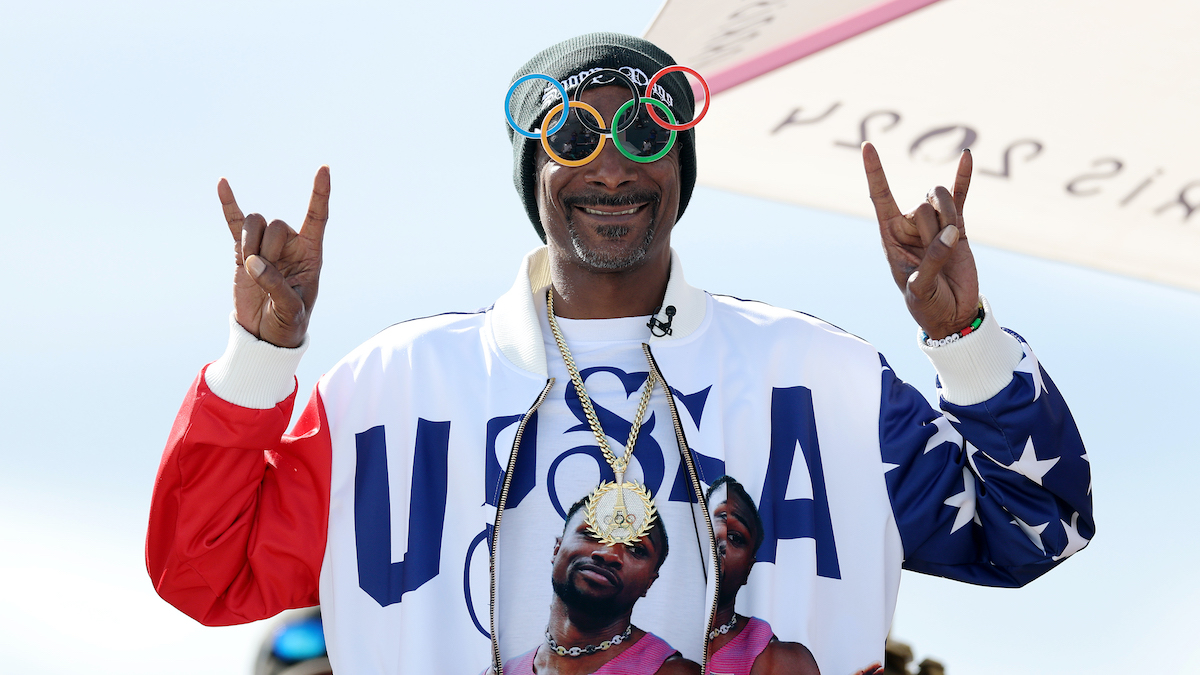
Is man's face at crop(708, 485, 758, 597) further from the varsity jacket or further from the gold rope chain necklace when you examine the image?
the gold rope chain necklace

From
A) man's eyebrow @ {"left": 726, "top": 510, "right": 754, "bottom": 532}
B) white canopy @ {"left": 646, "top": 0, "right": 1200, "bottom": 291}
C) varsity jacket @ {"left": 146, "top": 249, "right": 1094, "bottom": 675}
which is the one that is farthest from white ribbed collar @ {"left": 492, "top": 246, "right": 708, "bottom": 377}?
white canopy @ {"left": 646, "top": 0, "right": 1200, "bottom": 291}

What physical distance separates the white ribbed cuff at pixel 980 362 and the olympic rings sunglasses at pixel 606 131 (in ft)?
2.52

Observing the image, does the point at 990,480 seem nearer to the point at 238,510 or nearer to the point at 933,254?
the point at 933,254

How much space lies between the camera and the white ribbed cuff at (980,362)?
2.22 meters

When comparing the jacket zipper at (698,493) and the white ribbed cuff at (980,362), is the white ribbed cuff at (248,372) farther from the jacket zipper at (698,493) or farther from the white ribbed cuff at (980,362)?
the white ribbed cuff at (980,362)

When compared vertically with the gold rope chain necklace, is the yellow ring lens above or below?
above

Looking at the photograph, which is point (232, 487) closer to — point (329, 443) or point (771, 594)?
point (329, 443)

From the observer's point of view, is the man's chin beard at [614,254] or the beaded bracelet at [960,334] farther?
the man's chin beard at [614,254]

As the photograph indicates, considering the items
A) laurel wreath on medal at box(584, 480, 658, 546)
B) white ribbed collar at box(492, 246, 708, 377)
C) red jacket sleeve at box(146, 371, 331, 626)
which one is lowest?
laurel wreath on medal at box(584, 480, 658, 546)

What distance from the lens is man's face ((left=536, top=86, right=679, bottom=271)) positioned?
2.58 meters

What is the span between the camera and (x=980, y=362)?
2223 millimetres

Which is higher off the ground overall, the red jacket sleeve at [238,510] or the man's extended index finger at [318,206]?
the man's extended index finger at [318,206]

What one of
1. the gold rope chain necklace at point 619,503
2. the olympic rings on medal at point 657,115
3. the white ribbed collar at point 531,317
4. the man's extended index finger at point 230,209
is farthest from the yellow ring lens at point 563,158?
the man's extended index finger at point 230,209

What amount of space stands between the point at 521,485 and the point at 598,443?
0.62 feet
